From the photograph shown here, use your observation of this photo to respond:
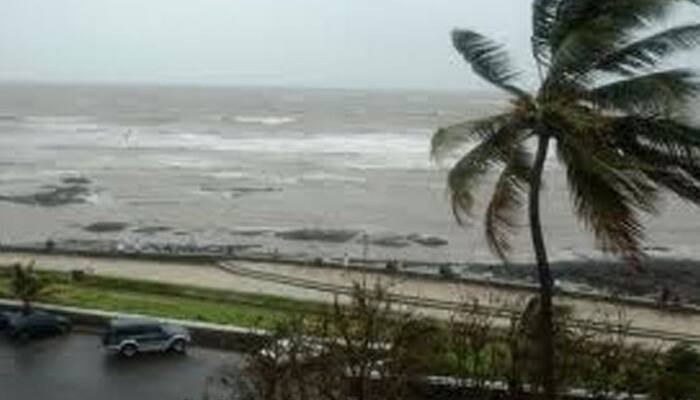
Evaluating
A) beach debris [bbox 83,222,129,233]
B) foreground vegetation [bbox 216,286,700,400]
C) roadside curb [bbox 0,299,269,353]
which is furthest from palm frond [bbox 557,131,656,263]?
beach debris [bbox 83,222,129,233]

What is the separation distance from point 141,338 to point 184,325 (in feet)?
6.45

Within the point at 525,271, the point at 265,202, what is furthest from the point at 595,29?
the point at 265,202

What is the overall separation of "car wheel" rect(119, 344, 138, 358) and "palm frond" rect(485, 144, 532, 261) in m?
15.9

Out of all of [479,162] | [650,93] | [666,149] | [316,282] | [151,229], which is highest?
[650,93]

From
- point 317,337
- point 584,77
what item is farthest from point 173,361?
point 584,77

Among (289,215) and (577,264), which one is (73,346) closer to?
(577,264)

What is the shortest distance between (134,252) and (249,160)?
227 ft

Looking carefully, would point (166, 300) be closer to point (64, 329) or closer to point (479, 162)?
point (64, 329)

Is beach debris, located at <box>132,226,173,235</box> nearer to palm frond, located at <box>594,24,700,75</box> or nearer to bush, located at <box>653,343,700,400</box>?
bush, located at <box>653,343,700,400</box>

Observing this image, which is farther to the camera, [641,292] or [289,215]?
[289,215]

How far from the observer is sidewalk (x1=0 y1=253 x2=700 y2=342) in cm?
4231

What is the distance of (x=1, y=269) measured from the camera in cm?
4544

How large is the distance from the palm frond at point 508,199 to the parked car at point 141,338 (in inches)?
625

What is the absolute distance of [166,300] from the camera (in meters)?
39.4
